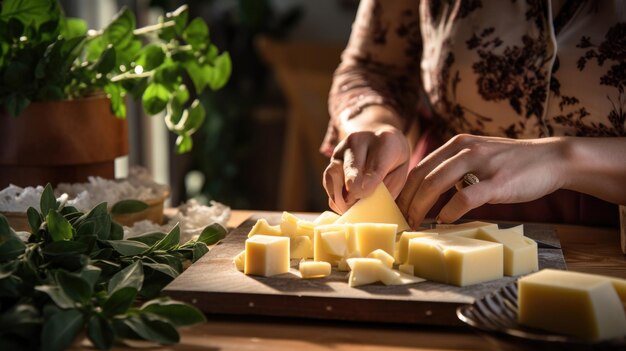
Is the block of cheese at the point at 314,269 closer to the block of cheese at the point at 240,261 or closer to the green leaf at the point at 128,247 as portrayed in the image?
the block of cheese at the point at 240,261

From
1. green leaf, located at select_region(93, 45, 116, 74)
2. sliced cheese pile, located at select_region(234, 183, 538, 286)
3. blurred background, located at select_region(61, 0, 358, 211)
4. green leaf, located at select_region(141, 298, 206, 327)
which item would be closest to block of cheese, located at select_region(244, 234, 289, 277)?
sliced cheese pile, located at select_region(234, 183, 538, 286)

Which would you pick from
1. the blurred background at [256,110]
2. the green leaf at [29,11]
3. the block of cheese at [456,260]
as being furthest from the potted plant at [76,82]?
the blurred background at [256,110]

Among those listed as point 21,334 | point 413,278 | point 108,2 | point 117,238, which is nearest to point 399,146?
point 413,278

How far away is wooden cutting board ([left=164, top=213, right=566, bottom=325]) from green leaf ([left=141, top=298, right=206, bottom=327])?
133 mm

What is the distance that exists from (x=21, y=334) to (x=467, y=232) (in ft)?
2.13

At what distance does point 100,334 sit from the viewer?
0.92 meters

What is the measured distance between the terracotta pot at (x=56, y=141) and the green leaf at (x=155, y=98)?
70 millimetres

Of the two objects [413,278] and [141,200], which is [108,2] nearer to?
[141,200]

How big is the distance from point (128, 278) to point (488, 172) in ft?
1.90

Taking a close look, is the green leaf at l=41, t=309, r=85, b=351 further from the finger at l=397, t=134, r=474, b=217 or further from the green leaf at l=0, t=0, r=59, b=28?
the green leaf at l=0, t=0, r=59, b=28

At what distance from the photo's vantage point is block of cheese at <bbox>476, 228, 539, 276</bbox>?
1.17m

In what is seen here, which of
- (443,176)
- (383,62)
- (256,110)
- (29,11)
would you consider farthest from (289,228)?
(256,110)

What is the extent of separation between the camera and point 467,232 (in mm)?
1246

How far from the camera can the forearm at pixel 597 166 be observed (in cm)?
134
